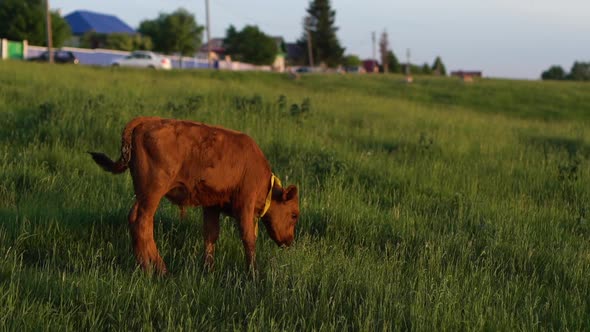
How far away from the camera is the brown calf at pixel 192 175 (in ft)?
12.9

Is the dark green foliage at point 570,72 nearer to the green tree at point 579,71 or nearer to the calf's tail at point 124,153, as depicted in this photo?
the green tree at point 579,71

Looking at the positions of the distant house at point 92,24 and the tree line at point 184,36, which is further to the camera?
the distant house at point 92,24

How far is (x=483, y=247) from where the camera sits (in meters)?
5.12

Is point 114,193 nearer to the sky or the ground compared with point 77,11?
nearer to the ground

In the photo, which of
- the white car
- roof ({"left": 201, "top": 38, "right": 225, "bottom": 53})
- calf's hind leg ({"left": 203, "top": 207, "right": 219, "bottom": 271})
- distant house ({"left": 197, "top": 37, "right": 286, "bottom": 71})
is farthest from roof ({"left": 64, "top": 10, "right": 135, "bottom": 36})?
calf's hind leg ({"left": 203, "top": 207, "right": 219, "bottom": 271})

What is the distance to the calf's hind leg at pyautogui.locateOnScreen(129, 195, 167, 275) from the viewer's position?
391cm

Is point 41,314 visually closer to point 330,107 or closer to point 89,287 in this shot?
point 89,287

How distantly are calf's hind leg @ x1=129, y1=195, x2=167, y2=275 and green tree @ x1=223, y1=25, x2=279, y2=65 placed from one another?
8008cm

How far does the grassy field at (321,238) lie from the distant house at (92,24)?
242ft

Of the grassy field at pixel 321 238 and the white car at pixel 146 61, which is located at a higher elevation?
the white car at pixel 146 61

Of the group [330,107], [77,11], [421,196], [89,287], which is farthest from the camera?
[77,11]

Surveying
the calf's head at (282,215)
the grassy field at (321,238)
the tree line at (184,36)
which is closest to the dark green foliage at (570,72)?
the tree line at (184,36)

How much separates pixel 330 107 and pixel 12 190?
9351 mm

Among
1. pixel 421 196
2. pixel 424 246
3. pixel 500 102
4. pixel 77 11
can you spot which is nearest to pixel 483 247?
pixel 424 246
